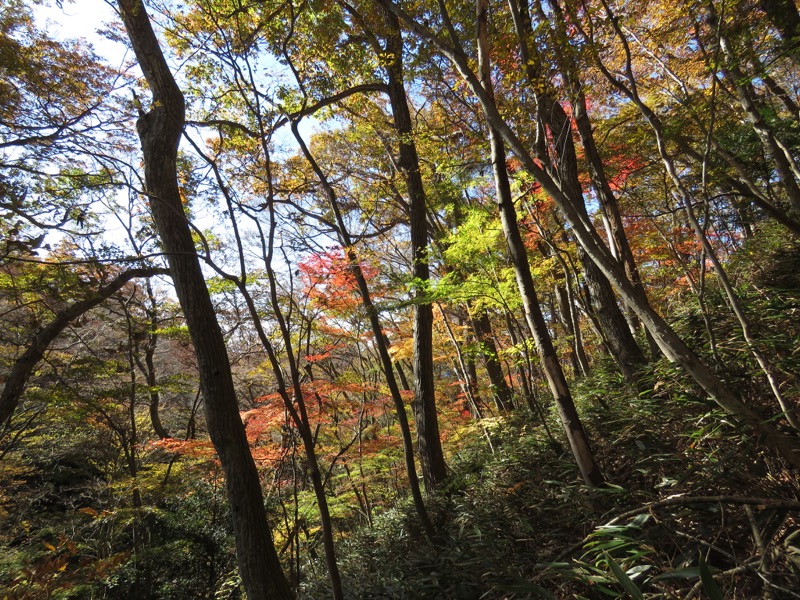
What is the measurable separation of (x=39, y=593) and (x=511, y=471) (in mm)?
6217

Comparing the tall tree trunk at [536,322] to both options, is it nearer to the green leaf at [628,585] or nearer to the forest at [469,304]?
the forest at [469,304]

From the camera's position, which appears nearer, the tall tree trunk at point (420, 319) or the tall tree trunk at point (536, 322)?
the tall tree trunk at point (536, 322)

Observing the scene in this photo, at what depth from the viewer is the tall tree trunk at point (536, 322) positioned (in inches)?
119

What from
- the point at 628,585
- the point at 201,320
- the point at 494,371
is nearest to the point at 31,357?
the point at 201,320

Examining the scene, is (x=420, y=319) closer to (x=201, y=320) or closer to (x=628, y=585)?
(x=201, y=320)

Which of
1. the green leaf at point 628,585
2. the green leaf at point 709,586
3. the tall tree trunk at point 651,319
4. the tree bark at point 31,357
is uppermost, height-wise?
the tree bark at point 31,357

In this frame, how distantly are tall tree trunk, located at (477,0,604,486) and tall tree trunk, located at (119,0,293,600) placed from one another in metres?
3.09

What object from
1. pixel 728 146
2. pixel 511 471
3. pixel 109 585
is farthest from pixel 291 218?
pixel 728 146

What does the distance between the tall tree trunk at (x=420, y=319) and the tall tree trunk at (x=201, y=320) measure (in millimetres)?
2763

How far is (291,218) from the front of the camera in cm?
738

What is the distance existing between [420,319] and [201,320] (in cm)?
331

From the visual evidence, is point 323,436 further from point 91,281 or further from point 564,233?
point 564,233

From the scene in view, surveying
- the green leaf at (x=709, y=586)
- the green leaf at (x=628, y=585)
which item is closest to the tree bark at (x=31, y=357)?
the green leaf at (x=628, y=585)

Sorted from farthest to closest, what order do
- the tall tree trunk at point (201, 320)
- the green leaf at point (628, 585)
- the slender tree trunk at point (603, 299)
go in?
the slender tree trunk at point (603, 299) → the tall tree trunk at point (201, 320) → the green leaf at point (628, 585)
